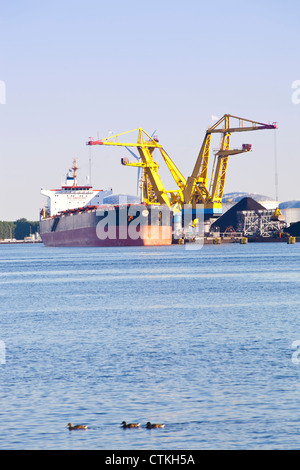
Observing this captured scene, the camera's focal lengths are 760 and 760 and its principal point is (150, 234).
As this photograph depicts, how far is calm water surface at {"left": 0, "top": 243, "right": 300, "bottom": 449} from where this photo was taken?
14773mm

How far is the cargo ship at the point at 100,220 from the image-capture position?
391ft

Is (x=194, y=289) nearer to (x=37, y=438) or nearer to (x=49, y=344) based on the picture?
(x=49, y=344)

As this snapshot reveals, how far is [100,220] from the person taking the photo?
11994cm

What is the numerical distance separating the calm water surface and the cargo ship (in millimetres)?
78116

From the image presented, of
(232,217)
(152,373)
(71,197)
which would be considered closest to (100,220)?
(71,197)

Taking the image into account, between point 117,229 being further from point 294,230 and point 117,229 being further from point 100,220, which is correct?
point 294,230

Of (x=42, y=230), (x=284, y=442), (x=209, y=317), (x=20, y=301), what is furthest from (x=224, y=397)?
(x=42, y=230)

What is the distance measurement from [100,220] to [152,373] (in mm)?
100361

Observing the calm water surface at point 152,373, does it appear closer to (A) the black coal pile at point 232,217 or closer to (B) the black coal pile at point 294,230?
(B) the black coal pile at point 294,230

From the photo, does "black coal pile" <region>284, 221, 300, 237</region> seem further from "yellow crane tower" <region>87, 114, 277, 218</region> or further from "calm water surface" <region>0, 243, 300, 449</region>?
"calm water surface" <region>0, 243, 300, 449</region>

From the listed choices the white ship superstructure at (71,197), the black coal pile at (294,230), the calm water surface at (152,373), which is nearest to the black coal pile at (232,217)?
the black coal pile at (294,230)

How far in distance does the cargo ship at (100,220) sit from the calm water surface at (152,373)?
256 feet

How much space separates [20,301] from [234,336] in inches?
747
